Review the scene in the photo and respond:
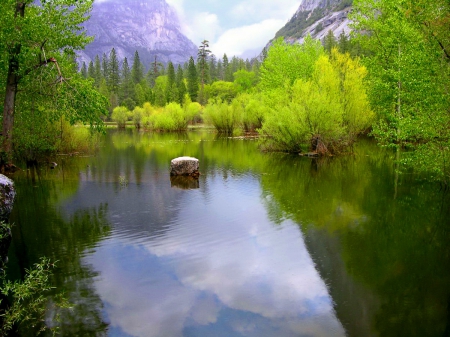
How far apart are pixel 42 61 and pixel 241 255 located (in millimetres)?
13498

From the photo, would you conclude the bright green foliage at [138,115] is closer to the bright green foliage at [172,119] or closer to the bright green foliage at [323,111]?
the bright green foliage at [172,119]

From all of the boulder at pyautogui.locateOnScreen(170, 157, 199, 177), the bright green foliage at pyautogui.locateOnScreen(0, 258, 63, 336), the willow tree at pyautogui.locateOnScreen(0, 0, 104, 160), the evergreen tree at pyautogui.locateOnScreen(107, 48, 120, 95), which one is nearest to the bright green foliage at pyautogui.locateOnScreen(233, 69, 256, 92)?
the evergreen tree at pyautogui.locateOnScreen(107, 48, 120, 95)

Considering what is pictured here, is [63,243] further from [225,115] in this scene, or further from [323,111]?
[225,115]

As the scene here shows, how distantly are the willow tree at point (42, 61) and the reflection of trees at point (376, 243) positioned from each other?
27.9ft

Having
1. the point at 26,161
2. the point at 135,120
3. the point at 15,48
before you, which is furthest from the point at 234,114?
the point at 15,48

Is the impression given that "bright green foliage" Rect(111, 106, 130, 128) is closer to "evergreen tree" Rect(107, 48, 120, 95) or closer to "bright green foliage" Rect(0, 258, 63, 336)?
"evergreen tree" Rect(107, 48, 120, 95)

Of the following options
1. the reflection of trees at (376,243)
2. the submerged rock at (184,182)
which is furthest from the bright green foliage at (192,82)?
the reflection of trees at (376,243)

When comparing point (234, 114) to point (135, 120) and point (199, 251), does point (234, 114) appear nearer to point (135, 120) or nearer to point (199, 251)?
point (135, 120)

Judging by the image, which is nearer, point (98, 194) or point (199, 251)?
point (199, 251)

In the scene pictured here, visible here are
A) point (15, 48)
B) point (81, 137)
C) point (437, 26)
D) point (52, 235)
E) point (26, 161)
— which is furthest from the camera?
point (81, 137)

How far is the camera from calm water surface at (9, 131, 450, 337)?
621 centimetres

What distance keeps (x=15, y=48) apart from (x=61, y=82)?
3.05 metres

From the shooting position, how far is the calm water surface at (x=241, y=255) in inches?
245

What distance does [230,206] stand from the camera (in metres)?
13.5
